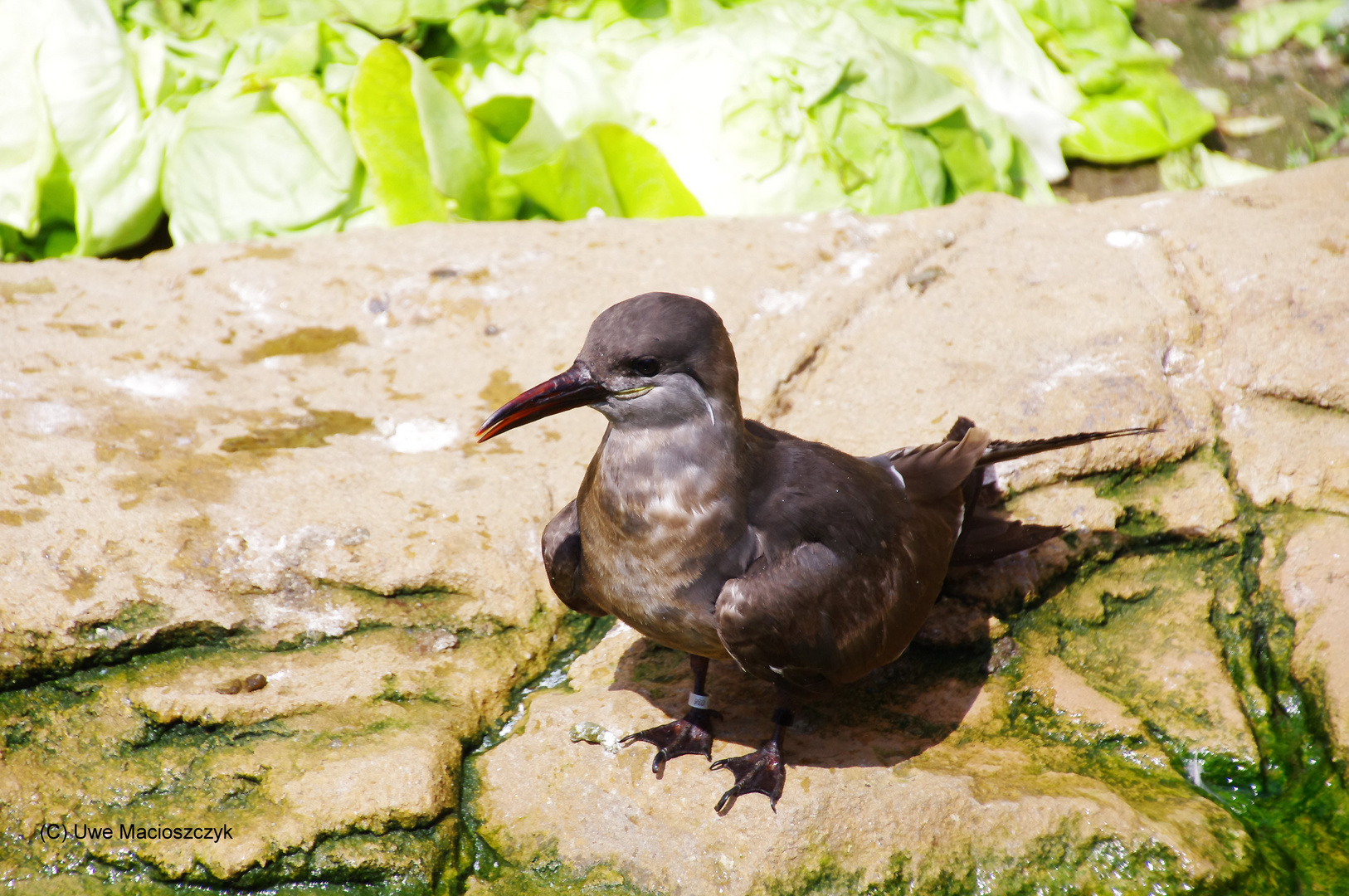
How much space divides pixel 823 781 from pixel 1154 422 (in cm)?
176

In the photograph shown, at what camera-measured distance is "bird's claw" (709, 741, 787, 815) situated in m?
2.91

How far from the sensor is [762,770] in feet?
9.75

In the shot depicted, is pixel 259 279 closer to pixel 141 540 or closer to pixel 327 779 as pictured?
pixel 141 540

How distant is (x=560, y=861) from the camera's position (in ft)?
9.27

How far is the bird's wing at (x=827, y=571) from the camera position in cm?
279

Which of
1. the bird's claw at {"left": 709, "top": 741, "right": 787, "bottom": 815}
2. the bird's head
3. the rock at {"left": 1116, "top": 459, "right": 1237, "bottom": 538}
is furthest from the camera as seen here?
the rock at {"left": 1116, "top": 459, "right": 1237, "bottom": 538}

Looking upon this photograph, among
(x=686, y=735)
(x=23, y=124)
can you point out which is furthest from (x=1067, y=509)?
(x=23, y=124)

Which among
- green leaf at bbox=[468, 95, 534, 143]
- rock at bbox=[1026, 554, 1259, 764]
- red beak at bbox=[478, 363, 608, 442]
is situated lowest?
rock at bbox=[1026, 554, 1259, 764]

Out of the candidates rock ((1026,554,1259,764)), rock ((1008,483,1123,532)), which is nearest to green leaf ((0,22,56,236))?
rock ((1008,483,1123,532))

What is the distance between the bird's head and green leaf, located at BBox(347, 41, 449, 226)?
247cm

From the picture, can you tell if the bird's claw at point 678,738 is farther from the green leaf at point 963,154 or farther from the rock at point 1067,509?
the green leaf at point 963,154

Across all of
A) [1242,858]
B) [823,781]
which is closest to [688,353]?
[823,781]

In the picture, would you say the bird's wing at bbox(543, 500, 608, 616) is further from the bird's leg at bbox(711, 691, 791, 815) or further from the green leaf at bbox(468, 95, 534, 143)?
the green leaf at bbox(468, 95, 534, 143)

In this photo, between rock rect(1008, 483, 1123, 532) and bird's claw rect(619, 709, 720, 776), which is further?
rock rect(1008, 483, 1123, 532)
